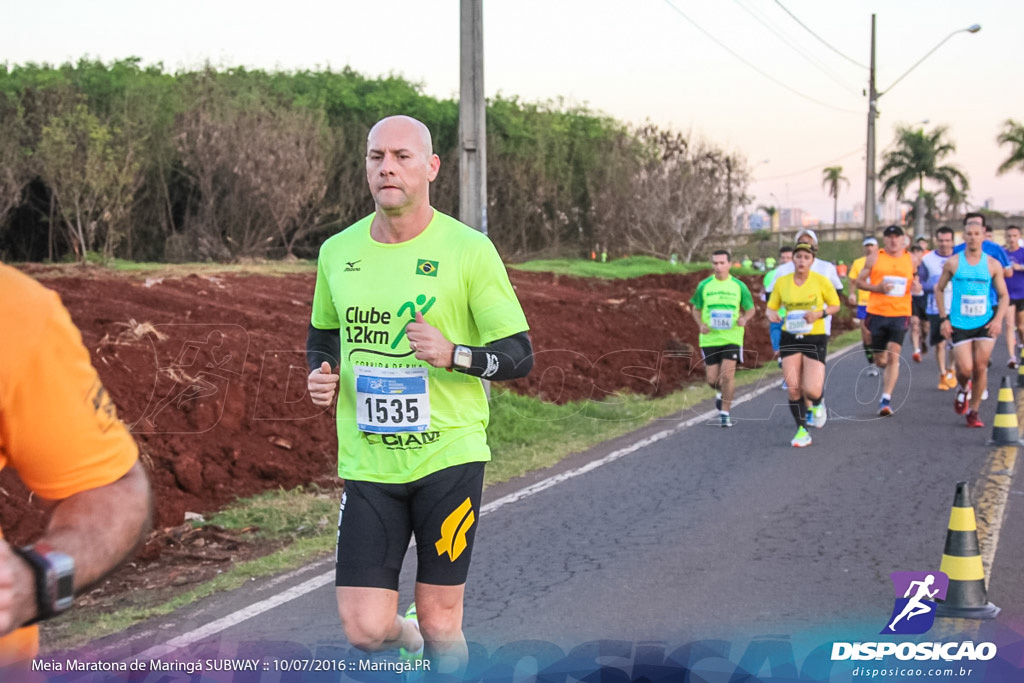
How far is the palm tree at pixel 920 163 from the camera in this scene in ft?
226

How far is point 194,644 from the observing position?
523 cm

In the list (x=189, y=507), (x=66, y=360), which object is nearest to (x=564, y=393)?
(x=189, y=507)

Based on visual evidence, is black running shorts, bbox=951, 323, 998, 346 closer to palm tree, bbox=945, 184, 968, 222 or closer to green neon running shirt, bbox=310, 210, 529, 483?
green neon running shirt, bbox=310, 210, 529, 483

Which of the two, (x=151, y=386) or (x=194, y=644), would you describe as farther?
(x=151, y=386)

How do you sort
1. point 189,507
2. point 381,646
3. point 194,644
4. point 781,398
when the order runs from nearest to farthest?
point 381,646 < point 194,644 < point 189,507 < point 781,398

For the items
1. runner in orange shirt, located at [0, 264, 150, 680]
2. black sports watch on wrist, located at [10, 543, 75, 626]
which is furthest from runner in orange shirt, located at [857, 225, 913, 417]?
black sports watch on wrist, located at [10, 543, 75, 626]

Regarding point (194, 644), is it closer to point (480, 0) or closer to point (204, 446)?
point (204, 446)

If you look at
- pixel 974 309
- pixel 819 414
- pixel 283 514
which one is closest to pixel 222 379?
pixel 283 514

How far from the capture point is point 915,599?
222 inches

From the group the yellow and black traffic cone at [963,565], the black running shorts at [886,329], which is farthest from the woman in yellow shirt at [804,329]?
the yellow and black traffic cone at [963,565]

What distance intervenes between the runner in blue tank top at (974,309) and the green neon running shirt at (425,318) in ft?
28.0

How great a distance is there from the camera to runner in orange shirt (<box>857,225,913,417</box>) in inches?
508

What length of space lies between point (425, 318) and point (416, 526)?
769 mm

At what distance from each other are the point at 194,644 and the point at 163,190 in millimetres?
36124
